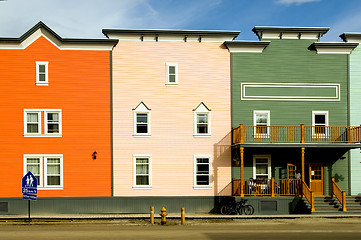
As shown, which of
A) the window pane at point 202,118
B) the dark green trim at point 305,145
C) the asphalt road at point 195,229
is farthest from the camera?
the window pane at point 202,118

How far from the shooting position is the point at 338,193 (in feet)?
95.0

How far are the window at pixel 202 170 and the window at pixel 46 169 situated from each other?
8354 mm

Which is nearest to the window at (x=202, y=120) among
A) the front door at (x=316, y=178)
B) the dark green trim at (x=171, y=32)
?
the dark green trim at (x=171, y=32)

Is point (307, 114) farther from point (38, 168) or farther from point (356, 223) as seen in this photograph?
point (38, 168)

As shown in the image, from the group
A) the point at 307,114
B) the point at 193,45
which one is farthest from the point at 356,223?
the point at 193,45

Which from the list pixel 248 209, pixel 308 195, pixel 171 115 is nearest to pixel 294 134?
pixel 308 195

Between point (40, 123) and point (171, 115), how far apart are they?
810cm

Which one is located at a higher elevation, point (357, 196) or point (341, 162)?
point (341, 162)

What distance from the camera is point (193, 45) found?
30719 millimetres

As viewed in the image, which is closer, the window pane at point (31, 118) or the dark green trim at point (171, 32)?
the window pane at point (31, 118)

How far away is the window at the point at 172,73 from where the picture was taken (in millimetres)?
30344

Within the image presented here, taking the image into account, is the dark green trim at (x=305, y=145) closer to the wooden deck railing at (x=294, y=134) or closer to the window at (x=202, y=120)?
the wooden deck railing at (x=294, y=134)

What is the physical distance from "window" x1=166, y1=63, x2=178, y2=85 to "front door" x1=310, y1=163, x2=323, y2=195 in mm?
10409

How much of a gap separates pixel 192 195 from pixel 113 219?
19.7ft
